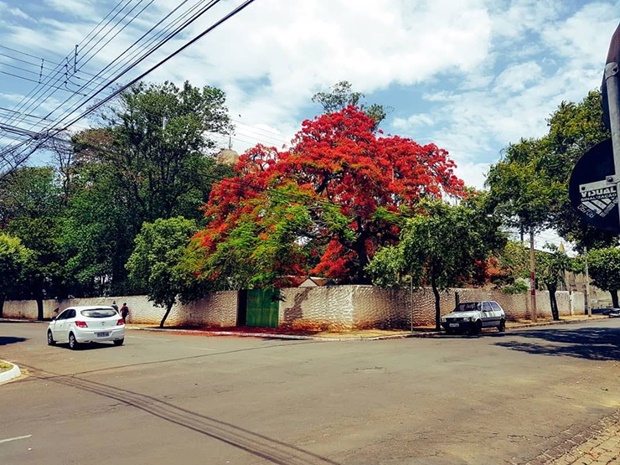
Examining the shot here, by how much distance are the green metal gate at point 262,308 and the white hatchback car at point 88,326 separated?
9.15 m

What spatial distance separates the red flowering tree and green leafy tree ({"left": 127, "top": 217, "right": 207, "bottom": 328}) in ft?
7.91

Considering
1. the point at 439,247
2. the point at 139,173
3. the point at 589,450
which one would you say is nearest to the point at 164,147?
the point at 139,173

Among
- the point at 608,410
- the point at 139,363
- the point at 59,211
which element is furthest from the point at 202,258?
the point at 59,211

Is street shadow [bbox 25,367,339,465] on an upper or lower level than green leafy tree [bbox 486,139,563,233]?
lower

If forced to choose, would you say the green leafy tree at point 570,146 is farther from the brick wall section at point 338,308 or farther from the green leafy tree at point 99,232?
the green leafy tree at point 99,232

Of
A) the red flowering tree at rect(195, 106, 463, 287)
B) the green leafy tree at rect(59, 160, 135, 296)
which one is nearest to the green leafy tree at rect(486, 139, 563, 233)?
the red flowering tree at rect(195, 106, 463, 287)

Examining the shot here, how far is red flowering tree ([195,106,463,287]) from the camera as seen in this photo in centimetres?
2339

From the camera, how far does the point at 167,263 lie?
29.3m

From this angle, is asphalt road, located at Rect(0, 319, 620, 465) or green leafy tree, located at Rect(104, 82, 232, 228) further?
green leafy tree, located at Rect(104, 82, 232, 228)

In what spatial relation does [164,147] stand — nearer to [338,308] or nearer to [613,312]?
[338,308]

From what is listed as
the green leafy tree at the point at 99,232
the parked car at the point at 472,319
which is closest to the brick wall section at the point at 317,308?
the parked car at the point at 472,319

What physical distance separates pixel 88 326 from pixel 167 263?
11.9 metres

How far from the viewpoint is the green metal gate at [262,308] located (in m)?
26.5

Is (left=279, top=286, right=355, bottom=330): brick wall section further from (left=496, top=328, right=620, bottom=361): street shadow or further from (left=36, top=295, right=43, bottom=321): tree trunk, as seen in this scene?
(left=36, top=295, right=43, bottom=321): tree trunk
